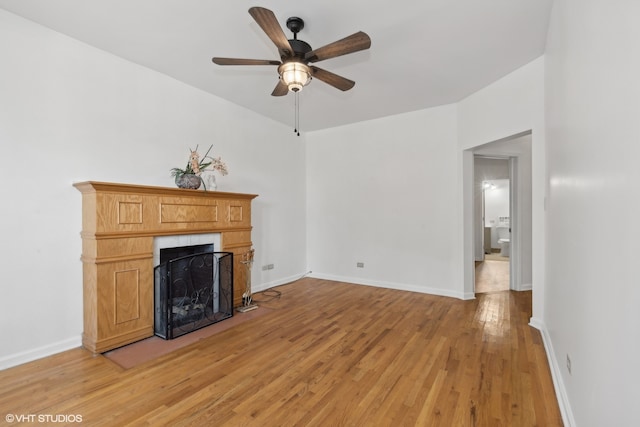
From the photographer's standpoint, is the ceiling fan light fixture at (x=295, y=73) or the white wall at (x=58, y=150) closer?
the ceiling fan light fixture at (x=295, y=73)

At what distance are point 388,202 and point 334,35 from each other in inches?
116

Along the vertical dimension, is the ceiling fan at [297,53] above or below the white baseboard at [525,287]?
above

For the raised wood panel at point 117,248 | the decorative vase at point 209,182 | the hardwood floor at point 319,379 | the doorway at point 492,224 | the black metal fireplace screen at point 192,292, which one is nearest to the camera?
Result: the hardwood floor at point 319,379

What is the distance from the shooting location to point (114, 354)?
8.57 ft

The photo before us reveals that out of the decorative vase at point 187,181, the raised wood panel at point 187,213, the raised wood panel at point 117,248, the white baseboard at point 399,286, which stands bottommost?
the white baseboard at point 399,286

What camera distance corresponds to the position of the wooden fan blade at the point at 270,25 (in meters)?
1.80

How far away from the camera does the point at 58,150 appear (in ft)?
8.86

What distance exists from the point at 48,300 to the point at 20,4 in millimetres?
2538

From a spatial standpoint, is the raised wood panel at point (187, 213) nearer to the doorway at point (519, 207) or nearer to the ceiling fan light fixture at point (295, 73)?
the ceiling fan light fixture at point (295, 73)

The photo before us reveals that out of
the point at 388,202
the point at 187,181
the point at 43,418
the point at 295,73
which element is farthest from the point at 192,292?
the point at 388,202

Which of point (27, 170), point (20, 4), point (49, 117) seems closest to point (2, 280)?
point (27, 170)

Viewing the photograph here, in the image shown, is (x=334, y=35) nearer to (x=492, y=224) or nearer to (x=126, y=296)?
(x=126, y=296)

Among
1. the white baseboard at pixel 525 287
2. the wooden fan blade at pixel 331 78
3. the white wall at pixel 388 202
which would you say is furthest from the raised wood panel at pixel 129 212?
the white baseboard at pixel 525 287

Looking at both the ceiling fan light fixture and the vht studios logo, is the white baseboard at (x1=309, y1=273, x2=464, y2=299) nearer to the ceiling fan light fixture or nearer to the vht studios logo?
the ceiling fan light fixture
